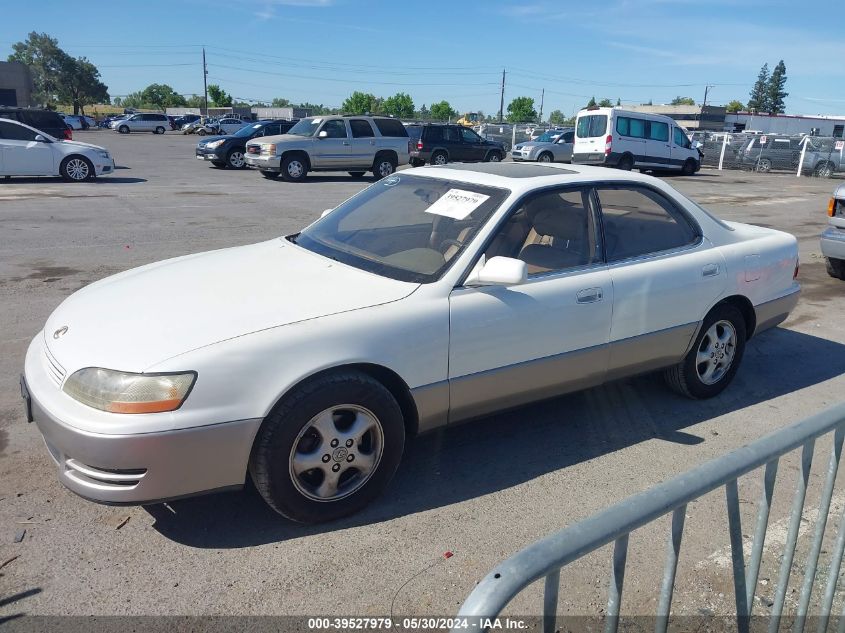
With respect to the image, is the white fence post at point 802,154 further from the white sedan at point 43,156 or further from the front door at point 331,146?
the white sedan at point 43,156

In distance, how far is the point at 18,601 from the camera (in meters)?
2.75

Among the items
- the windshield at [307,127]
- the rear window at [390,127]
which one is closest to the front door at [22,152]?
the windshield at [307,127]

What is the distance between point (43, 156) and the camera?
53.2 feet

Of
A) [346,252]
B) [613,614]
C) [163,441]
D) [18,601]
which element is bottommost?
[18,601]

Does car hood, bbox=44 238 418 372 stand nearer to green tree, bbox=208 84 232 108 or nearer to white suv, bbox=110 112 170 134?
white suv, bbox=110 112 170 134

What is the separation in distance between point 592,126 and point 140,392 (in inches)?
939

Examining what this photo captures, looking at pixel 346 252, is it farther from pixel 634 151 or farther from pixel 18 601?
pixel 634 151

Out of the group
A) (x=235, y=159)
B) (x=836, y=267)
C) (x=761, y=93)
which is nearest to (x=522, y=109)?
(x=761, y=93)

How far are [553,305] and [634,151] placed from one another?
74.0ft

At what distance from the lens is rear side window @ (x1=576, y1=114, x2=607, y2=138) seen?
2417 cm

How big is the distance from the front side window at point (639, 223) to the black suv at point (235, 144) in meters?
19.3

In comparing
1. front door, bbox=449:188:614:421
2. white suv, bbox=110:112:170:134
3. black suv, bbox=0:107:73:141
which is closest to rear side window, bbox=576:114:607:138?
black suv, bbox=0:107:73:141

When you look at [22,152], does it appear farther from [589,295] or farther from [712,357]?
[712,357]

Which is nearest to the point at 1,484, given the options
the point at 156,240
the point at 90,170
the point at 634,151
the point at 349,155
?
the point at 156,240
